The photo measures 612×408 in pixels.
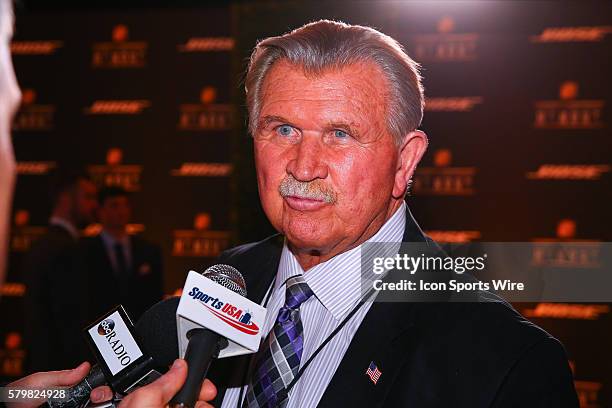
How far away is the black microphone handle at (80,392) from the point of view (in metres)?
1.42

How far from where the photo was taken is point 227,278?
149 cm

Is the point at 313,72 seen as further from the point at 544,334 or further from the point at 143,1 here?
the point at 143,1

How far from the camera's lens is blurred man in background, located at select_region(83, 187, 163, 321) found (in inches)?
199

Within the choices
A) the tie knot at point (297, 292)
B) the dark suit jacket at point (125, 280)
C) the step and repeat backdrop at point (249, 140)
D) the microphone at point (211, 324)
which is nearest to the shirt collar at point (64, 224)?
the dark suit jacket at point (125, 280)

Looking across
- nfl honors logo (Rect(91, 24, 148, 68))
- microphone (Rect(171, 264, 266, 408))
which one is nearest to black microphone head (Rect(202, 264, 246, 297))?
microphone (Rect(171, 264, 266, 408))

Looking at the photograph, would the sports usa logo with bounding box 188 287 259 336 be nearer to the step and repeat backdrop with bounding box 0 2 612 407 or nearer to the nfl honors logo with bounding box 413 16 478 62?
the step and repeat backdrop with bounding box 0 2 612 407

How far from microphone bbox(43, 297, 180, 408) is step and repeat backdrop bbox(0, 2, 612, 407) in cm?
259

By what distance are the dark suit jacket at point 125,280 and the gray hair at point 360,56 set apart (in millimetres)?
3387

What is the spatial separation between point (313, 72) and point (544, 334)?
30.7 inches

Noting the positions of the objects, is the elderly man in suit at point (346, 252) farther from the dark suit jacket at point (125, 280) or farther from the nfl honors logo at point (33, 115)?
the nfl honors logo at point (33, 115)

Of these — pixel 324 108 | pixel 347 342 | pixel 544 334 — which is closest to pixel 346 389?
pixel 347 342

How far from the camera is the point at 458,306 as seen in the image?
5.23 ft

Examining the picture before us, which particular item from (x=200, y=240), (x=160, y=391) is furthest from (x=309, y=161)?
(x=200, y=240)

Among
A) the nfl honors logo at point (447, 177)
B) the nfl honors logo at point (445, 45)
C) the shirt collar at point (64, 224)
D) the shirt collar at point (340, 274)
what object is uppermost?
the shirt collar at point (340, 274)
